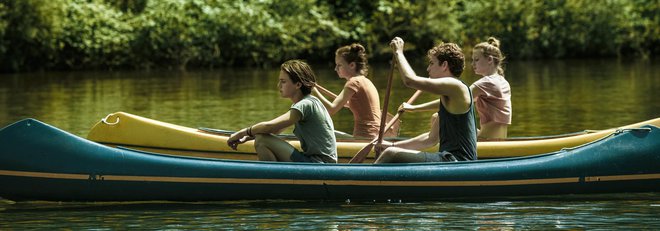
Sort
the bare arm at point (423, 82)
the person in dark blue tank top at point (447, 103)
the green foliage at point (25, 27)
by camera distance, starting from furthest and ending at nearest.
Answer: the green foliage at point (25, 27) < the person in dark blue tank top at point (447, 103) < the bare arm at point (423, 82)

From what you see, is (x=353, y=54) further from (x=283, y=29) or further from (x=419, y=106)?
(x=283, y=29)

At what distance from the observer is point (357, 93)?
32.8 feet

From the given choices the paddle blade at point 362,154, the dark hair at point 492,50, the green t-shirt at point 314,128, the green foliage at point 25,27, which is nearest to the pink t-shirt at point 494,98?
the dark hair at point 492,50

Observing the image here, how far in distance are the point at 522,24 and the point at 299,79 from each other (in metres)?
25.3

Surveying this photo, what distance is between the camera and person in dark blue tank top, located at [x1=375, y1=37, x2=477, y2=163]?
26.5 feet

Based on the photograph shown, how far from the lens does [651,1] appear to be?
3419cm

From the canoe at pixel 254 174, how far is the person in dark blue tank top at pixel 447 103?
11 cm

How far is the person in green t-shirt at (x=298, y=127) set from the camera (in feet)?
27.2

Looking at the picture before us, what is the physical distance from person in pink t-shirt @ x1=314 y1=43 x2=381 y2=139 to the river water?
62.4 inches

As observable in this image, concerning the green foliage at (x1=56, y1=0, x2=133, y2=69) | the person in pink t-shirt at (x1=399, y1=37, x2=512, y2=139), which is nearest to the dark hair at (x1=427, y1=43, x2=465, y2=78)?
the person in pink t-shirt at (x1=399, y1=37, x2=512, y2=139)

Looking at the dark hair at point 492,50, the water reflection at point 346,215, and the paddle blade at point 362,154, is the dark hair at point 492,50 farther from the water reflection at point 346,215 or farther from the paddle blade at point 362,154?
the water reflection at point 346,215

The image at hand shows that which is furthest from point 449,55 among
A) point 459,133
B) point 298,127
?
point 298,127

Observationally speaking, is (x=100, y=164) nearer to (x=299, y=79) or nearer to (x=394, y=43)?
(x=299, y=79)

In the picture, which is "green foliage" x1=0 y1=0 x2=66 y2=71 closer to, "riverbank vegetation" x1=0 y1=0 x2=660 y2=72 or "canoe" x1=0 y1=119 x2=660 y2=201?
"riverbank vegetation" x1=0 y1=0 x2=660 y2=72
